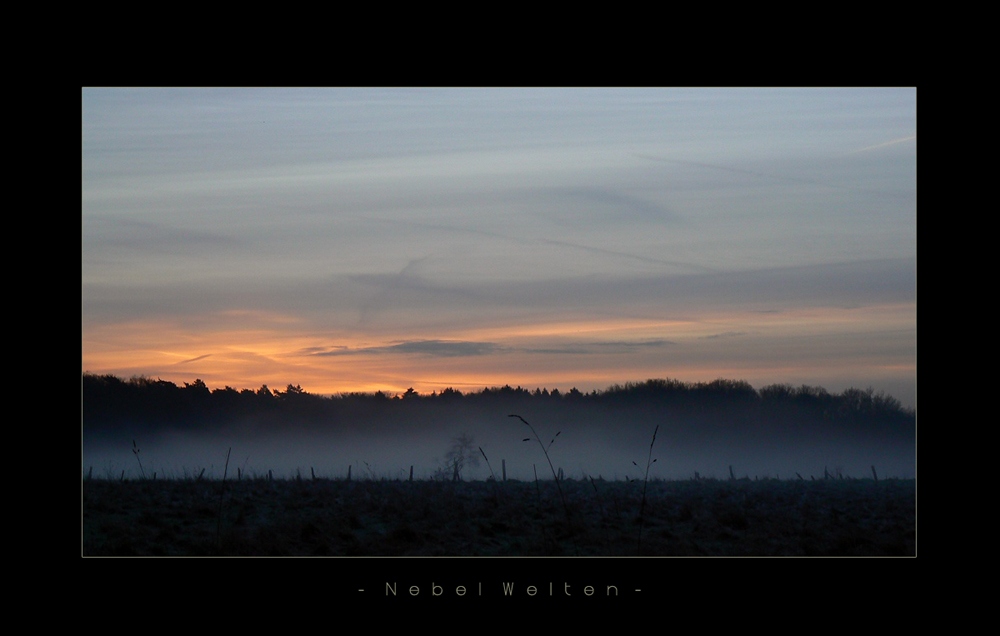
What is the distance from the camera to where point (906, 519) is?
1177cm

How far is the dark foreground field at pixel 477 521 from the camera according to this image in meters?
9.85

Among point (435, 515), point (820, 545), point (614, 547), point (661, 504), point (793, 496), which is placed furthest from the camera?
point (793, 496)

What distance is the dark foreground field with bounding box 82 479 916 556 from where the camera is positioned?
9852 millimetres

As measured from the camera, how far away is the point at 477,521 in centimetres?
1096

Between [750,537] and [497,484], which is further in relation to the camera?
[497,484]

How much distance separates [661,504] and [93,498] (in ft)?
28.6
